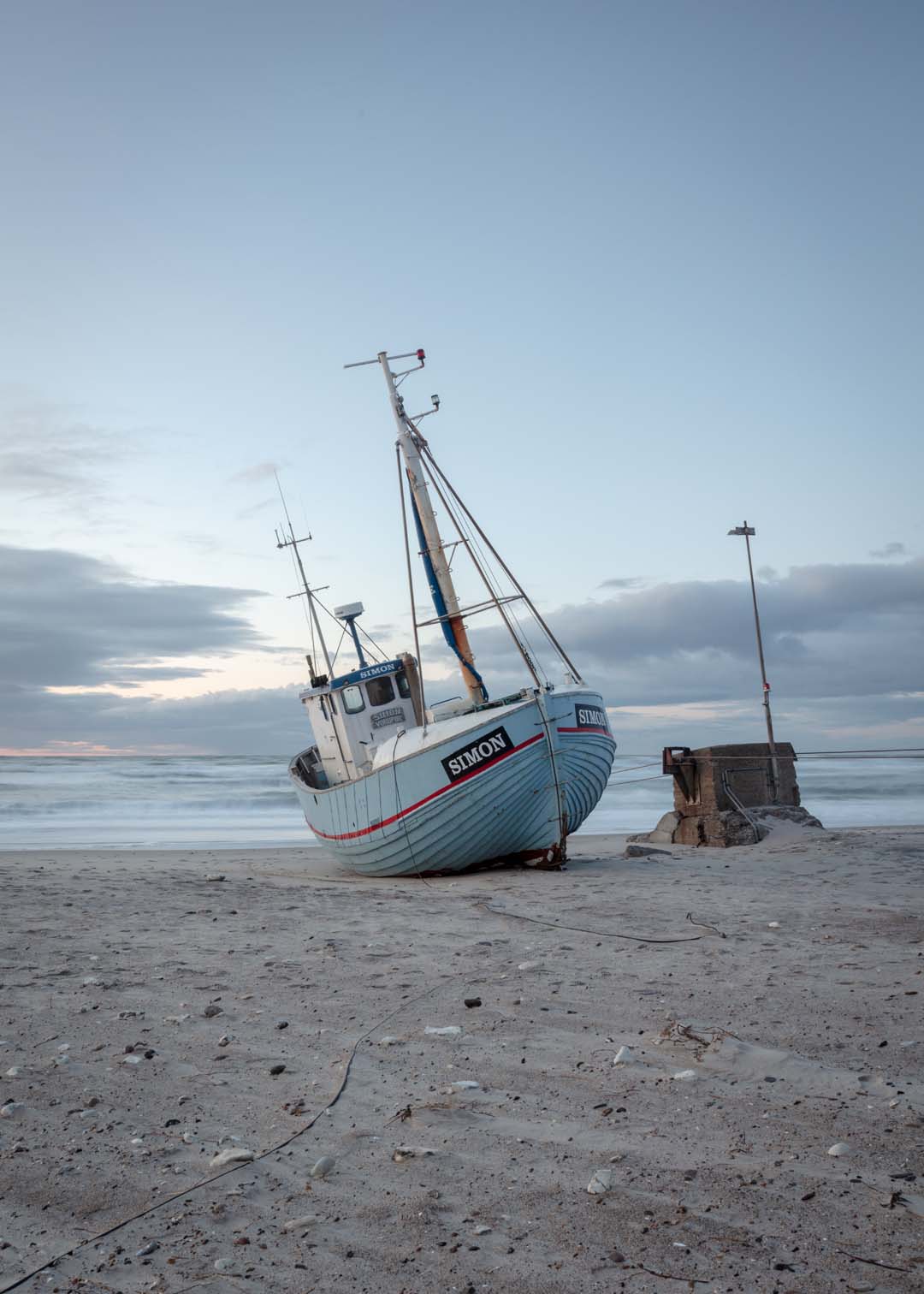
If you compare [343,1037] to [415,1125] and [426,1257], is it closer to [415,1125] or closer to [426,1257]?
[415,1125]

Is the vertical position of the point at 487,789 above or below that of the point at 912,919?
above

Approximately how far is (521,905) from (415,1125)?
5343 millimetres

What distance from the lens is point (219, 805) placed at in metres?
34.9

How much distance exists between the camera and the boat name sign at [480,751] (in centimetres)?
1102

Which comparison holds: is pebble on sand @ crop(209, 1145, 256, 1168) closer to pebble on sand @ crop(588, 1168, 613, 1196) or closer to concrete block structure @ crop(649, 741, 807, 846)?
pebble on sand @ crop(588, 1168, 613, 1196)

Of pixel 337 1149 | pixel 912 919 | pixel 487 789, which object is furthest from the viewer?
pixel 487 789

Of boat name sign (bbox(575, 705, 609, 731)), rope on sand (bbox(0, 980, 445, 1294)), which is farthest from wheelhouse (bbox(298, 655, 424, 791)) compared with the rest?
rope on sand (bbox(0, 980, 445, 1294))

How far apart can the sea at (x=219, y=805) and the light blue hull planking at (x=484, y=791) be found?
3319mm

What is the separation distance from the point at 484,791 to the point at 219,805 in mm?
25824

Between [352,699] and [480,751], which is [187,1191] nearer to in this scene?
[480,751]

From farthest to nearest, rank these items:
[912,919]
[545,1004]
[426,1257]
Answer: [912,919] → [545,1004] → [426,1257]

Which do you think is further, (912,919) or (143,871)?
(143,871)

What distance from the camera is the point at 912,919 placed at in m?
7.10

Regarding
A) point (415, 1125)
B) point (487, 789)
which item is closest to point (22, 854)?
point (487, 789)
